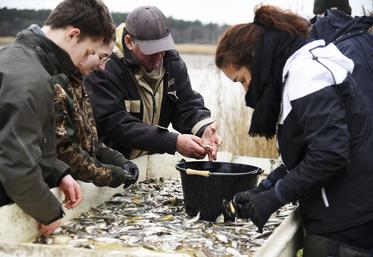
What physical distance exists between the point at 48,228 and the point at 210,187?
831mm

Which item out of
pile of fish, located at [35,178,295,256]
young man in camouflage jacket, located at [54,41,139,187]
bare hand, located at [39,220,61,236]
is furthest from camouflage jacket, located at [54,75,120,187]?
bare hand, located at [39,220,61,236]

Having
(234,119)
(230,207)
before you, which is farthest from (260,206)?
(234,119)

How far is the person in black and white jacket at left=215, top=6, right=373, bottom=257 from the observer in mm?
2496

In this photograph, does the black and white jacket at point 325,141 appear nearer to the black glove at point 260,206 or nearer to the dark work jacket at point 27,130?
the black glove at point 260,206

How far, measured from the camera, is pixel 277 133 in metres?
2.79

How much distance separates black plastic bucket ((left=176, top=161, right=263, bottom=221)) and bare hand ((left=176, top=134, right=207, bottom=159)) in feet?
1.85

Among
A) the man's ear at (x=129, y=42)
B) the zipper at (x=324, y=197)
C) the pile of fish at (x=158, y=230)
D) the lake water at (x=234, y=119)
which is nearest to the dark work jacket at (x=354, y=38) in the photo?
the zipper at (x=324, y=197)

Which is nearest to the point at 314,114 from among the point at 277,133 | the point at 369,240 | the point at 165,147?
the point at 277,133

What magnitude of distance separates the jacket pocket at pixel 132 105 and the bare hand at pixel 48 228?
1.39m

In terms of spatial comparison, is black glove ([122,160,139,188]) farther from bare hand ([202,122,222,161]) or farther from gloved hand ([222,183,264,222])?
gloved hand ([222,183,264,222])

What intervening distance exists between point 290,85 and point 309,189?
0.44 meters

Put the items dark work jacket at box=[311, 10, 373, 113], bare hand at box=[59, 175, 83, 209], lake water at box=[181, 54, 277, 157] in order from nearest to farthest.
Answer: bare hand at box=[59, 175, 83, 209] < dark work jacket at box=[311, 10, 373, 113] < lake water at box=[181, 54, 277, 157]

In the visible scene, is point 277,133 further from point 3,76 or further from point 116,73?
point 116,73

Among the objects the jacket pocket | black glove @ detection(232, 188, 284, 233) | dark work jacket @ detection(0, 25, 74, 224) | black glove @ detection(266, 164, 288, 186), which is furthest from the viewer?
the jacket pocket
